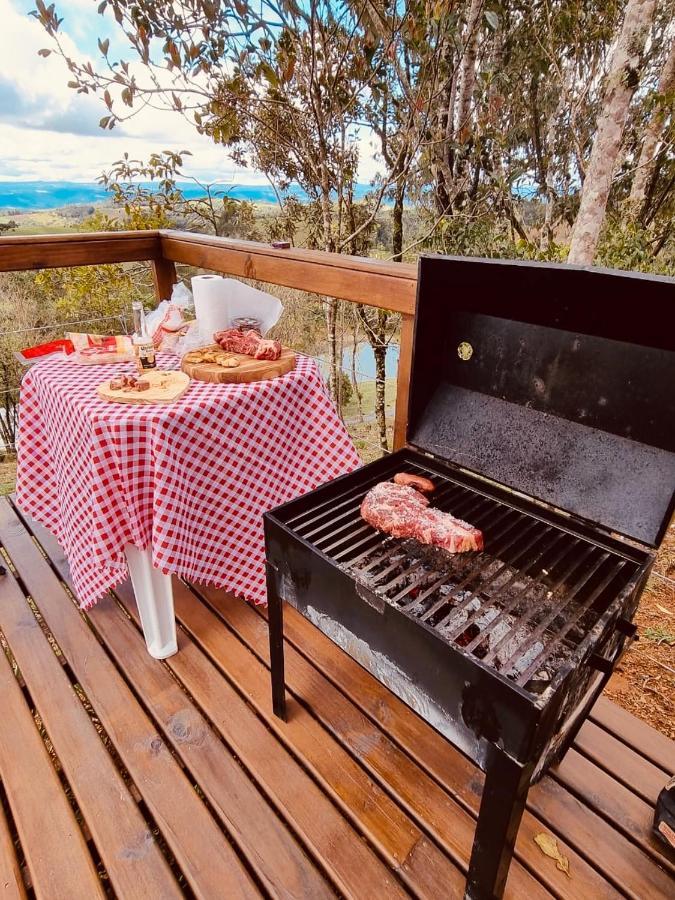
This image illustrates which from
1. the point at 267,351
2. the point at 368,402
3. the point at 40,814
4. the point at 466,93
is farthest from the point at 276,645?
the point at 368,402

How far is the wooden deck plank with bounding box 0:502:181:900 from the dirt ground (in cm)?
201

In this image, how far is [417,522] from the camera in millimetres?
1411

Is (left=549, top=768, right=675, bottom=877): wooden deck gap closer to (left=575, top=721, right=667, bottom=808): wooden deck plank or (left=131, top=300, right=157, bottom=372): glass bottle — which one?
(left=575, top=721, right=667, bottom=808): wooden deck plank

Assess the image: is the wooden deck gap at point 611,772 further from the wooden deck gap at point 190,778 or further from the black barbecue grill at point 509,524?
the wooden deck gap at point 190,778

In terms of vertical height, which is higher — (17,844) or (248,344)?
(248,344)

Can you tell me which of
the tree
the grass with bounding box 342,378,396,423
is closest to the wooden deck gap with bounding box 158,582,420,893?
the tree

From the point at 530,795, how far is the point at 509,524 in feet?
2.60

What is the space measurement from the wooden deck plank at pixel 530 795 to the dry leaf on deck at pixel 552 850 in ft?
0.06

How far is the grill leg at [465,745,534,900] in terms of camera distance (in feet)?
3.10

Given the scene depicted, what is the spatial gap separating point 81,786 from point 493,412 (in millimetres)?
1720

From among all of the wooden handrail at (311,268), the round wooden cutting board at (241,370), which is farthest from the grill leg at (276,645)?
the wooden handrail at (311,268)

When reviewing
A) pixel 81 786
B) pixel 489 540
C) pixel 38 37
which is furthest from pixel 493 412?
pixel 38 37

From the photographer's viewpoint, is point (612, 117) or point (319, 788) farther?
point (612, 117)

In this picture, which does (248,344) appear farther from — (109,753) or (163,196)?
(163,196)
